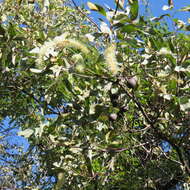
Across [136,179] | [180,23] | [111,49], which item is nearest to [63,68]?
[111,49]

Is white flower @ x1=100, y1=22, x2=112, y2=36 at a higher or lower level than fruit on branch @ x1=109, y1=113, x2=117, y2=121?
higher

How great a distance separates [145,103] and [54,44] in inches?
28.2

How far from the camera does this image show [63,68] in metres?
1.55

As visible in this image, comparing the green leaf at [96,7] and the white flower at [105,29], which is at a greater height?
the green leaf at [96,7]

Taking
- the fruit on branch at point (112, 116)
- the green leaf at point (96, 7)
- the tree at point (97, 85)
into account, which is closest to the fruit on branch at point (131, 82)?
the tree at point (97, 85)

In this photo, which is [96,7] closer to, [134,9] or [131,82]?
[134,9]

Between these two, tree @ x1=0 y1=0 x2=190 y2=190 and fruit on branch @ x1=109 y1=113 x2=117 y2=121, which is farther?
fruit on branch @ x1=109 y1=113 x2=117 y2=121

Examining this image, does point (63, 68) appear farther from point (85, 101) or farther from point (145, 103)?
point (145, 103)

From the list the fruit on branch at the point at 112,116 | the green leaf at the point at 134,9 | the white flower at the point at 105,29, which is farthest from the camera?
the fruit on branch at the point at 112,116

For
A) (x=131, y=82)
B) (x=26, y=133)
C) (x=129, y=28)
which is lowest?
(x=26, y=133)

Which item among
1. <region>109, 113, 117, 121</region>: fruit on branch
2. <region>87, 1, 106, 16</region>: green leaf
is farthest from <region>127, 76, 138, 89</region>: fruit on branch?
<region>87, 1, 106, 16</region>: green leaf

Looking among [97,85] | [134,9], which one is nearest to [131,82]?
[97,85]

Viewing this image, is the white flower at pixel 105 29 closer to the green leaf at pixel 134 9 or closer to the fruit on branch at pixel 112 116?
the green leaf at pixel 134 9

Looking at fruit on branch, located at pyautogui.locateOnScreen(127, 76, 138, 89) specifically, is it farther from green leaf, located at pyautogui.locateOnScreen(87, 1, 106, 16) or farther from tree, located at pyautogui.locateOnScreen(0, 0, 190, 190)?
green leaf, located at pyautogui.locateOnScreen(87, 1, 106, 16)
